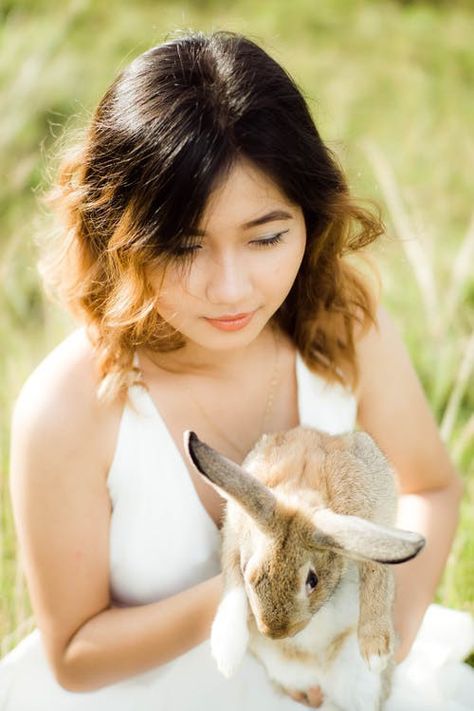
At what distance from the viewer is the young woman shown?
87.1 inches

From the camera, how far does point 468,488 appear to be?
3617 mm

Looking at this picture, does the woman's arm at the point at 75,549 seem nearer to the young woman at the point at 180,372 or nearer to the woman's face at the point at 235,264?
the young woman at the point at 180,372

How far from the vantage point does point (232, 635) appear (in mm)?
2152

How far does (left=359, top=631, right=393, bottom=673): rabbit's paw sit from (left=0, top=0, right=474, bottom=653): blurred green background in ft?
3.50

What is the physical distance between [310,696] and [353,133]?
4210 mm

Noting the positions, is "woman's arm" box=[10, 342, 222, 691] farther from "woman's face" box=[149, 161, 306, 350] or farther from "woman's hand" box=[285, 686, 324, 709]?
"woman's face" box=[149, 161, 306, 350]

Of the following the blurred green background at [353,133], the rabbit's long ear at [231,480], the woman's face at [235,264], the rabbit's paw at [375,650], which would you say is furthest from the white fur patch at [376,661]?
the blurred green background at [353,133]

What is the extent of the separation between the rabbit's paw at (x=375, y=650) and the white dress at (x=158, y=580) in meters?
0.43

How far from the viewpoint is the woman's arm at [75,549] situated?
8.15 ft

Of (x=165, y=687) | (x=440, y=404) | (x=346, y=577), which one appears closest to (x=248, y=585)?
(x=346, y=577)

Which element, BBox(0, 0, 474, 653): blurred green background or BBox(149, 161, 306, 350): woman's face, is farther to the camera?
BBox(0, 0, 474, 653): blurred green background

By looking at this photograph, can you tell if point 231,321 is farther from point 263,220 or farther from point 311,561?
point 311,561

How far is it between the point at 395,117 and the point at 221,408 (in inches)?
A: 159

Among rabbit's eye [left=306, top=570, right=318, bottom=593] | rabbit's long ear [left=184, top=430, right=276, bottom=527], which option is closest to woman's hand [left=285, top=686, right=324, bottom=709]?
rabbit's eye [left=306, top=570, right=318, bottom=593]
